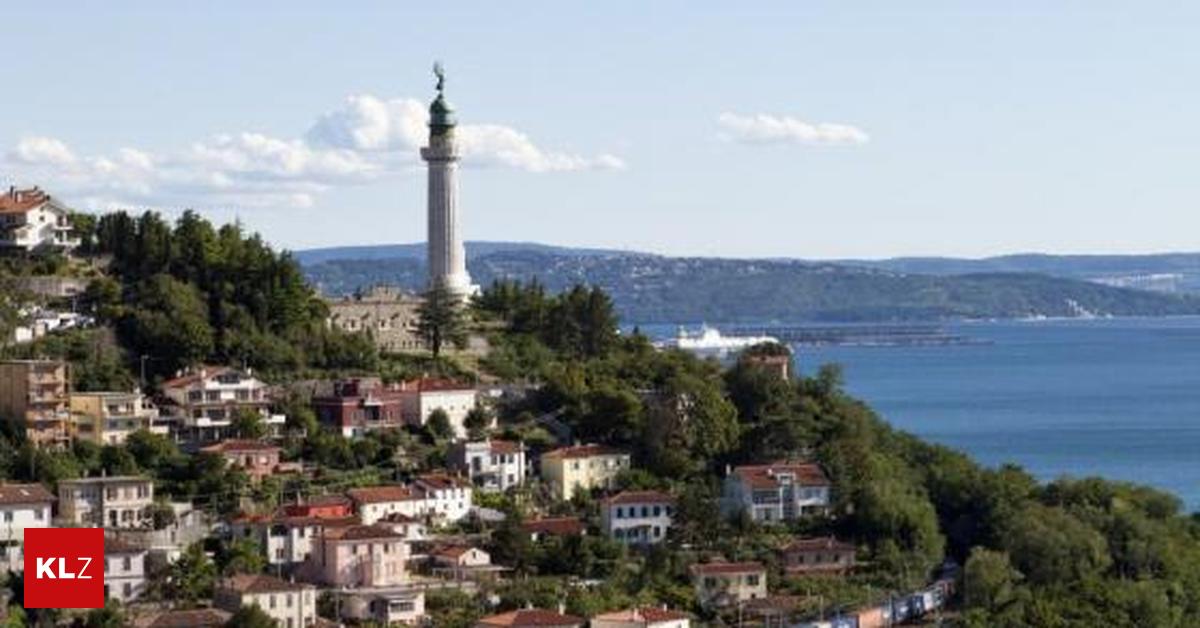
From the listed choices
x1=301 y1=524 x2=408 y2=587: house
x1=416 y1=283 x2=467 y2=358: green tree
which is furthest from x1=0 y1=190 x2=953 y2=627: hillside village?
x1=416 y1=283 x2=467 y2=358: green tree

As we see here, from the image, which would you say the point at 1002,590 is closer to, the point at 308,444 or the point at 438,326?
the point at 308,444

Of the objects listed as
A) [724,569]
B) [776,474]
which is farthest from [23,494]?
[776,474]

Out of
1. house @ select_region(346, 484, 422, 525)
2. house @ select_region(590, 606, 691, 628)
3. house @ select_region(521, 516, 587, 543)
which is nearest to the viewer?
house @ select_region(590, 606, 691, 628)

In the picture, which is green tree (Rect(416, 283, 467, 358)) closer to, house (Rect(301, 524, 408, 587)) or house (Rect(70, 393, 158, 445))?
house (Rect(70, 393, 158, 445))

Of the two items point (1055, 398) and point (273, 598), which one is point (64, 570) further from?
point (1055, 398)

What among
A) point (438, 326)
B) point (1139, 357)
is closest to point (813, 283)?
point (1139, 357)
